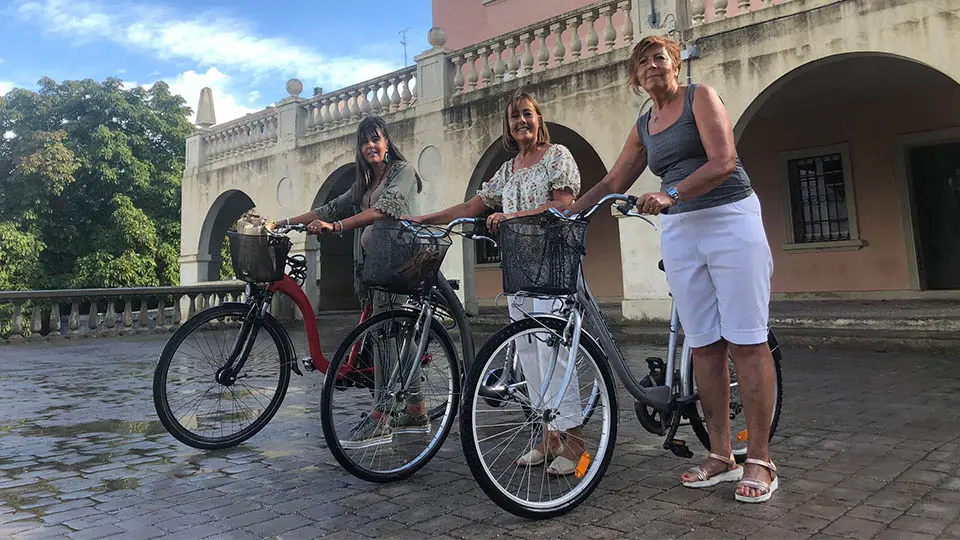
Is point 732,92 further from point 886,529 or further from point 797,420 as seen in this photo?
point 886,529

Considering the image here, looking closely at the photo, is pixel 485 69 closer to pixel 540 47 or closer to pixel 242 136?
pixel 540 47

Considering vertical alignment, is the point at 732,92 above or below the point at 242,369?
above

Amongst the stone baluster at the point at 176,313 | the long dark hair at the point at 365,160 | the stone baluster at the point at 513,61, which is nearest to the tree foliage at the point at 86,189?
the stone baluster at the point at 176,313

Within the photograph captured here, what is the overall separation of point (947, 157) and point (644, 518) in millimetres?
11069

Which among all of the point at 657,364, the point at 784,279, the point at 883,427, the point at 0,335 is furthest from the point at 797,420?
the point at 0,335

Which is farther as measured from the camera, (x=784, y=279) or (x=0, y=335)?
(x=784, y=279)

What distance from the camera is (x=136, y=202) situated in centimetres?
2519

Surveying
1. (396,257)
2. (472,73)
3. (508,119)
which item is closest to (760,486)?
(396,257)

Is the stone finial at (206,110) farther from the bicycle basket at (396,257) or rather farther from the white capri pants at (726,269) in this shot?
the white capri pants at (726,269)

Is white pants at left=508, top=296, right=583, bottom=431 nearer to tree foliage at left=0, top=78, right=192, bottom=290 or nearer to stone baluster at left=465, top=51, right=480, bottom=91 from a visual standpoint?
stone baluster at left=465, top=51, right=480, bottom=91

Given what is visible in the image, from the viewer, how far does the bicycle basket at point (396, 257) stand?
2.87 m

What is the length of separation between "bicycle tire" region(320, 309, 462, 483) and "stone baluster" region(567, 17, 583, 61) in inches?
304

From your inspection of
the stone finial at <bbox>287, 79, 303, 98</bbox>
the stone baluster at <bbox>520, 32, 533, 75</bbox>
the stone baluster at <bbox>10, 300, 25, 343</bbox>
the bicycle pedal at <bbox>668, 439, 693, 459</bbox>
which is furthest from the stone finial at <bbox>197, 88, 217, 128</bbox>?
the bicycle pedal at <bbox>668, 439, 693, 459</bbox>

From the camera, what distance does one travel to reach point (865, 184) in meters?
10.7
